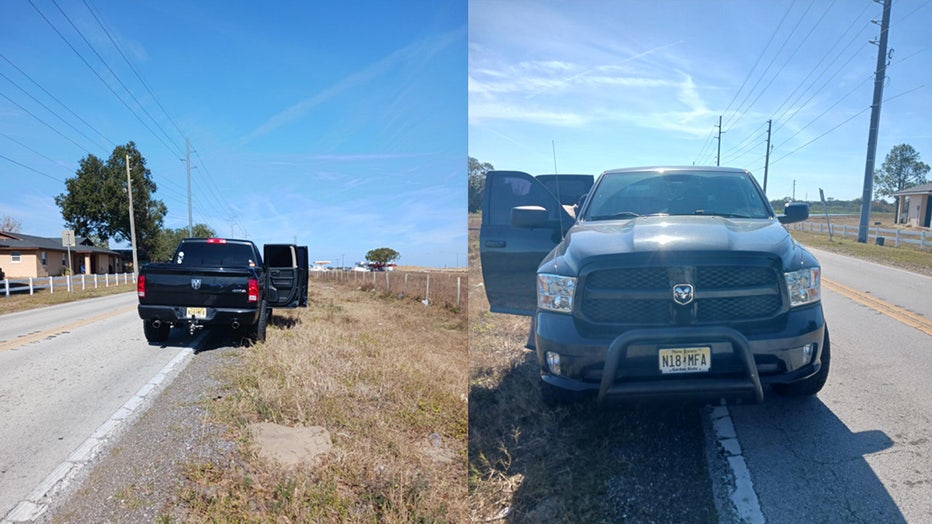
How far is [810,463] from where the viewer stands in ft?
8.30

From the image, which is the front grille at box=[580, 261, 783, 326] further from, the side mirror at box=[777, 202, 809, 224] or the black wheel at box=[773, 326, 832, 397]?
the side mirror at box=[777, 202, 809, 224]

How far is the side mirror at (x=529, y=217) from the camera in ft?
9.00

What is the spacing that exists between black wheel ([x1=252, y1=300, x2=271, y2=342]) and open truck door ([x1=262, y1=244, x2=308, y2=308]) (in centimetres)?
7

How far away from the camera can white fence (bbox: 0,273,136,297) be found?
2.31 m

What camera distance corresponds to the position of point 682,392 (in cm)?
235

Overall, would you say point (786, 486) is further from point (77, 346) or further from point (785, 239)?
point (77, 346)

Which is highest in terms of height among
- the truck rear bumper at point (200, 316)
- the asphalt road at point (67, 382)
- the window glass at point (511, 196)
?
the window glass at point (511, 196)

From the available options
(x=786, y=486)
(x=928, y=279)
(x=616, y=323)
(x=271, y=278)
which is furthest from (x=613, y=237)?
(x=928, y=279)

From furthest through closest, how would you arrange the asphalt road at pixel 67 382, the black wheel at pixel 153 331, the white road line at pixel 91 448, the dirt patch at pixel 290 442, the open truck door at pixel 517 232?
the open truck door at pixel 517 232 < the dirt patch at pixel 290 442 < the black wheel at pixel 153 331 < the asphalt road at pixel 67 382 < the white road line at pixel 91 448

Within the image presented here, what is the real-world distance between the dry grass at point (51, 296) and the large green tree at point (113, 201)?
194mm

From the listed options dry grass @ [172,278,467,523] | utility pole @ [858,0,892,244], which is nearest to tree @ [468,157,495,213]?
dry grass @ [172,278,467,523]

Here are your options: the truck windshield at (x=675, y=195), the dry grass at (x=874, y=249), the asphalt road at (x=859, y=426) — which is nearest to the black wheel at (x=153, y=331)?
the truck windshield at (x=675, y=195)

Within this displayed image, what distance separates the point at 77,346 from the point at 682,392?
2.64 m

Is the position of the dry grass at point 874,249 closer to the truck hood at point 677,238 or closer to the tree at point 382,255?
the truck hood at point 677,238
